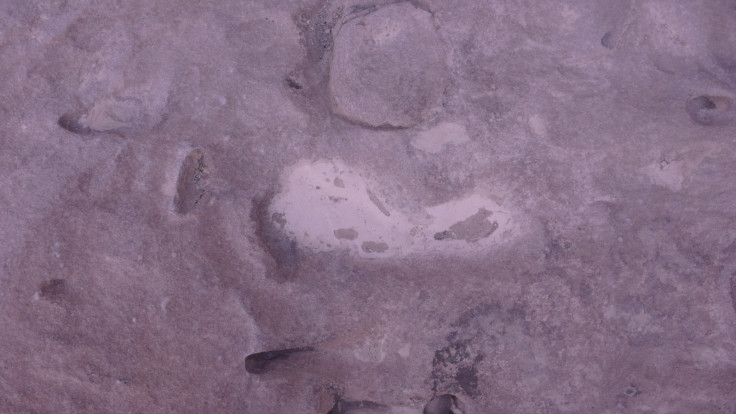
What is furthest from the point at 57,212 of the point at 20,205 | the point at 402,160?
the point at 402,160

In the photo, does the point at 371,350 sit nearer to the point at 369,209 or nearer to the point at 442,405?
the point at 442,405

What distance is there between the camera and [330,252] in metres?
2.15

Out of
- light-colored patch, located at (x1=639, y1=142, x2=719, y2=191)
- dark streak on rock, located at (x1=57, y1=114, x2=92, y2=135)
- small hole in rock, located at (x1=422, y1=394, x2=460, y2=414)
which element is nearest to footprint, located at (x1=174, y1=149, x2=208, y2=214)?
dark streak on rock, located at (x1=57, y1=114, x2=92, y2=135)

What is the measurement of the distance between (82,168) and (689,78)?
8.47 ft

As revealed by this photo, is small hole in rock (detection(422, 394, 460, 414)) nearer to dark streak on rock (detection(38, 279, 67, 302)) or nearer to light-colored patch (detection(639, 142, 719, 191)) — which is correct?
light-colored patch (detection(639, 142, 719, 191))

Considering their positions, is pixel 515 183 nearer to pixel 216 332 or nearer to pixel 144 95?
pixel 216 332

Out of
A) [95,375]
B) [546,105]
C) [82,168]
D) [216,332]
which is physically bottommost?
[95,375]

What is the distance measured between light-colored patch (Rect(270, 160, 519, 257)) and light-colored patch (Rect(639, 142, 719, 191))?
627 millimetres

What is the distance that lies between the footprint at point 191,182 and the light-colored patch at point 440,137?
0.91 metres

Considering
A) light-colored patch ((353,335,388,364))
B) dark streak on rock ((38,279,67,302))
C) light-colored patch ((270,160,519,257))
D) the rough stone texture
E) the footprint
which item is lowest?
light-colored patch ((353,335,388,364))

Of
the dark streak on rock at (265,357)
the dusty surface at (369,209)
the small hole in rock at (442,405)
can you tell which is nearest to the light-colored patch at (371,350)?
the dusty surface at (369,209)

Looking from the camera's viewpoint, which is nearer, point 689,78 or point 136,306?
point 136,306

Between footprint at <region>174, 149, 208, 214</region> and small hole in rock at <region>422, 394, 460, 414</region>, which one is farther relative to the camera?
small hole in rock at <region>422, 394, 460, 414</region>

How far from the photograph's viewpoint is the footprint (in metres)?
1.99
